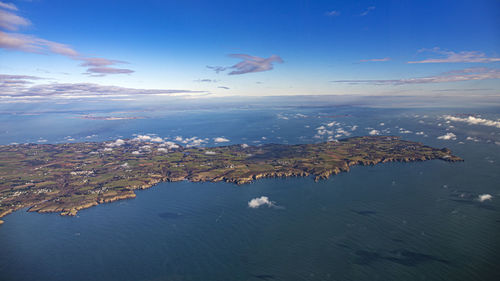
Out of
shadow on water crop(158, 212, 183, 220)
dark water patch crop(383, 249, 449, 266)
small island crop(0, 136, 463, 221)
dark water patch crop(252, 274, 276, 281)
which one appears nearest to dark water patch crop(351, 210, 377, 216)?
dark water patch crop(383, 249, 449, 266)

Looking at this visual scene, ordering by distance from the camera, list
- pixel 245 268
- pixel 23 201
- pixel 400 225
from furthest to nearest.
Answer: pixel 23 201 < pixel 400 225 < pixel 245 268

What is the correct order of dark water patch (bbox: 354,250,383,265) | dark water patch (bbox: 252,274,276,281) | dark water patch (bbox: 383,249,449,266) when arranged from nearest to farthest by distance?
dark water patch (bbox: 252,274,276,281) < dark water patch (bbox: 383,249,449,266) < dark water patch (bbox: 354,250,383,265)

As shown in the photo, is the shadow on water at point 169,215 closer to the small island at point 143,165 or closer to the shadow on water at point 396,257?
the small island at point 143,165

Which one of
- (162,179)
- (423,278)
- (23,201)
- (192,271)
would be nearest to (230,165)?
(162,179)

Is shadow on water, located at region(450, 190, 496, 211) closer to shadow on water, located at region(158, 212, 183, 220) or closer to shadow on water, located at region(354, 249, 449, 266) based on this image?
shadow on water, located at region(354, 249, 449, 266)

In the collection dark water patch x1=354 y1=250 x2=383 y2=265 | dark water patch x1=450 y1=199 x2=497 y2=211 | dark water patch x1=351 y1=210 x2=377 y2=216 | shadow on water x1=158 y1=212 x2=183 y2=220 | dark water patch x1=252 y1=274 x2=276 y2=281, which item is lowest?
shadow on water x1=158 y1=212 x2=183 y2=220

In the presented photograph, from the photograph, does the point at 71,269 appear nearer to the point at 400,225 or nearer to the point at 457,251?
the point at 400,225

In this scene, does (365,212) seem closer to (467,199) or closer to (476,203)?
(476,203)

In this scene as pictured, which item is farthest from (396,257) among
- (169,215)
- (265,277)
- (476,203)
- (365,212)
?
(169,215)
